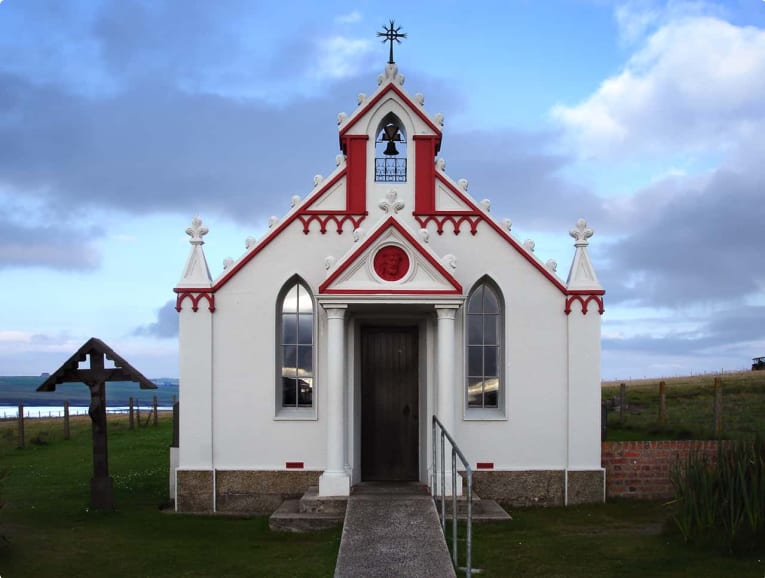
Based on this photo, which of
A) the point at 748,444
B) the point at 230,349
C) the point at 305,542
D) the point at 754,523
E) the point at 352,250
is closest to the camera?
the point at 754,523

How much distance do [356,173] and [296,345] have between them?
10.7 feet

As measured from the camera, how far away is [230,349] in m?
14.4

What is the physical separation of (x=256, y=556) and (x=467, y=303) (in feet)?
19.6

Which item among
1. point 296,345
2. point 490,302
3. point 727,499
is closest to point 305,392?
point 296,345

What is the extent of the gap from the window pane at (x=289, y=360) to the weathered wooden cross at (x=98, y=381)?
7.60 ft

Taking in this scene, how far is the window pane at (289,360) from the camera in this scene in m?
14.7

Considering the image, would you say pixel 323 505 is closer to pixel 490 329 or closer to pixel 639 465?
pixel 490 329

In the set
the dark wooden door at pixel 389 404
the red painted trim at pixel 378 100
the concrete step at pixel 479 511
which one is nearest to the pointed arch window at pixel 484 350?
the dark wooden door at pixel 389 404

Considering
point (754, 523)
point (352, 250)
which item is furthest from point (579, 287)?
point (754, 523)

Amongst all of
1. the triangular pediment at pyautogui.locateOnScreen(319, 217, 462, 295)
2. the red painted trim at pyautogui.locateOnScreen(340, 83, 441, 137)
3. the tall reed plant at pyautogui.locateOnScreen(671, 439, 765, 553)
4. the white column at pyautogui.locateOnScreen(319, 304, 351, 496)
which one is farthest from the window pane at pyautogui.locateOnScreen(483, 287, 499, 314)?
the tall reed plant at pyautogui.locateOnScreen(671, 439, 765, 553)

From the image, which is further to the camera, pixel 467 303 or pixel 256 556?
pixel 467 303

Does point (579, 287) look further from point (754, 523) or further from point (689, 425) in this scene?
point (689, 425)

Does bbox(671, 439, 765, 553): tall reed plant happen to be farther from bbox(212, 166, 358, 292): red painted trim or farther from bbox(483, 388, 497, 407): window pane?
bbox(212, 166, 358, 292): red painted trim

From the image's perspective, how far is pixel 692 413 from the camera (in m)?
25.4
